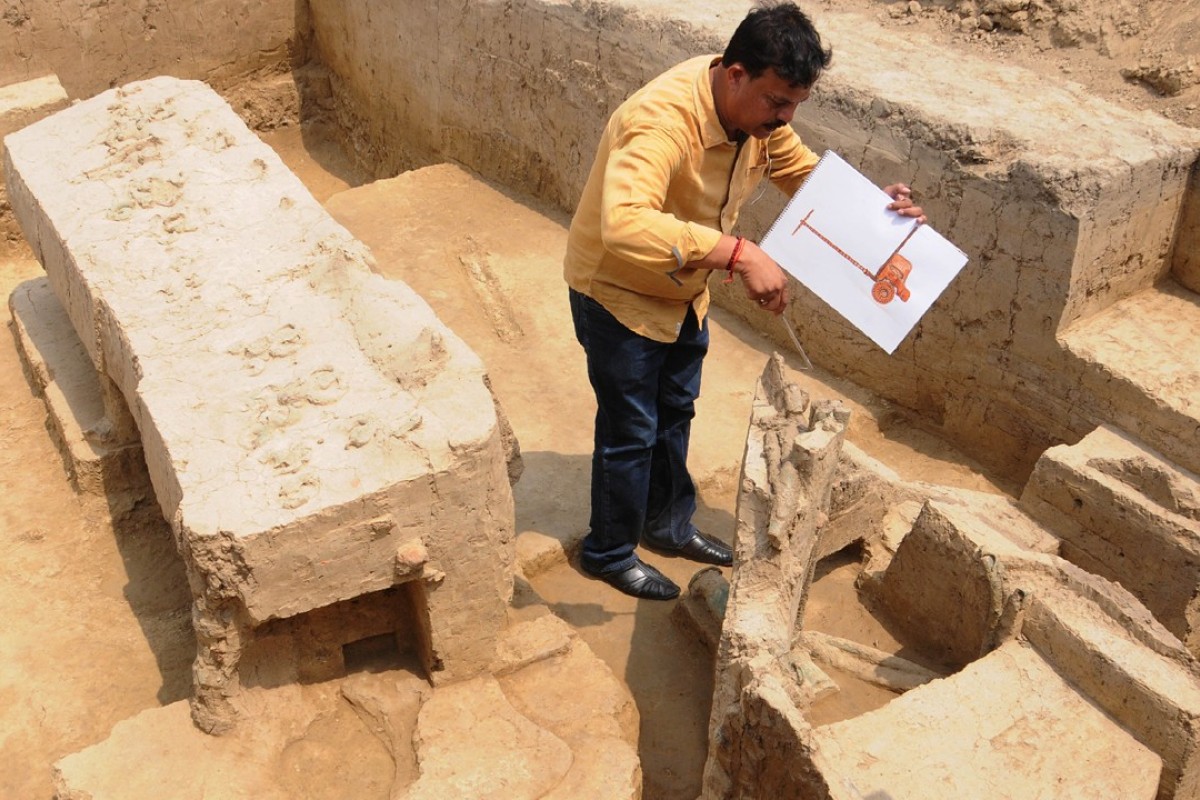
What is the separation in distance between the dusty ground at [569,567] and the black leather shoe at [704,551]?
0.06 metres

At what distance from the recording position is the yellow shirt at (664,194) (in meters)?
3.20

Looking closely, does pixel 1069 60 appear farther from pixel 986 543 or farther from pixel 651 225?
pixel 651 225

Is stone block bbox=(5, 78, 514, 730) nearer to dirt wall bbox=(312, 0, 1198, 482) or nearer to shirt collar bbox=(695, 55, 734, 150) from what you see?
shirt collar bbox=(695, 55, 734, 150)

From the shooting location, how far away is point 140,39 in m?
7.91

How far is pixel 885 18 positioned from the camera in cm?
614

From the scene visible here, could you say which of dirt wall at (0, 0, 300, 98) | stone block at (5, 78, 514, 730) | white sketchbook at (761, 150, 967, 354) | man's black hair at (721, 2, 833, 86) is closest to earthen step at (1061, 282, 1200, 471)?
white sketchbook at (761, 150, 967, 354)

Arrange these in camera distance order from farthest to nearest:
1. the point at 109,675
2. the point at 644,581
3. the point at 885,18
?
the point at 885,18, the point at 644,581, the point at 109,675

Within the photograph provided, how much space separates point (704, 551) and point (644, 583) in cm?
32

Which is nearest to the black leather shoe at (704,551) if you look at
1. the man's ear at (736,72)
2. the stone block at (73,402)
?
the man's ear at (736,72)

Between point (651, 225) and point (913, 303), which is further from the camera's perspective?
point (913, 303)

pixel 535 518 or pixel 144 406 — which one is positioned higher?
pixel 144 406

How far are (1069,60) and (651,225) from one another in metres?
3.44

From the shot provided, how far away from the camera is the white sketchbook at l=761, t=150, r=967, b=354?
3.43 meters

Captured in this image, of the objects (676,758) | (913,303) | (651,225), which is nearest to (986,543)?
(913,303)
